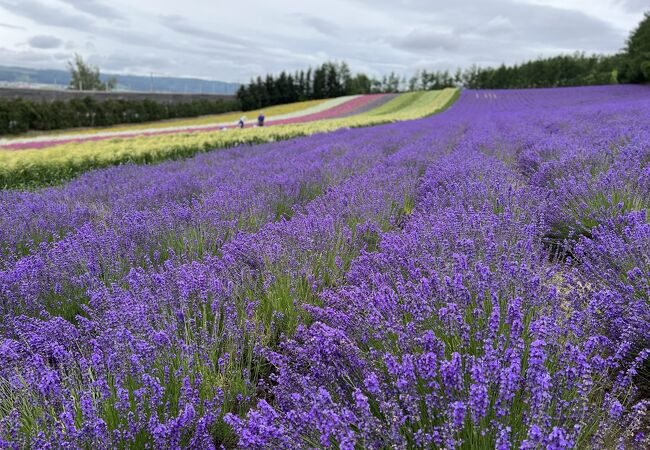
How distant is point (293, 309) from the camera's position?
225cm

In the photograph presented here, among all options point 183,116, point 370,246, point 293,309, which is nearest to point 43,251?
point 293,309

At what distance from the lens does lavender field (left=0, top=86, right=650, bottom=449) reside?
1.17 meters

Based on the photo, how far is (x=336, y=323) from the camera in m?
1.83

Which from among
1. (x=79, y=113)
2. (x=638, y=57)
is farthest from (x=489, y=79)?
(x=79, y=113)

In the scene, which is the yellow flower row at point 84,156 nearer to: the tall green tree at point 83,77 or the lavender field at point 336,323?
the lavender field at point 336,323

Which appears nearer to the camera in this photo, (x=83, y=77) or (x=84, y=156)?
(x=84, y=156)

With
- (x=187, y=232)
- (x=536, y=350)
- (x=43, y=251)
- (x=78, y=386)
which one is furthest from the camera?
(x=187, y=232)

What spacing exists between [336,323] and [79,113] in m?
29.8

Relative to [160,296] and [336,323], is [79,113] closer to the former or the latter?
[160,296]

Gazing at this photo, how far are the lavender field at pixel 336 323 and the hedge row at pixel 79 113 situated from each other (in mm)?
23250

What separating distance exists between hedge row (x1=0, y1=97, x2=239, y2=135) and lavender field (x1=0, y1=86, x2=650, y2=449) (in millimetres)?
23250

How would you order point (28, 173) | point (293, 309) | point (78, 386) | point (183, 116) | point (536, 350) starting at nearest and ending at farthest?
1. point (536, 350)
2. point (78, 386)
3. point (293, 309)
4. point (28, 173)
5. point (183, 116)

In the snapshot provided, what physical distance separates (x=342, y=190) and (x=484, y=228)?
1881 mm

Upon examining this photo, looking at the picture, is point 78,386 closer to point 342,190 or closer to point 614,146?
point 342,190
